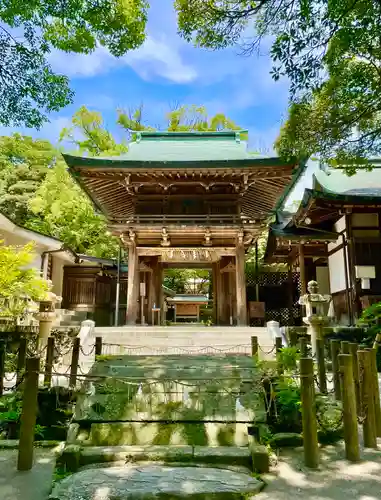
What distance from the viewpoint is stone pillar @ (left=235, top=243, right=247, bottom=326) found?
1393cm

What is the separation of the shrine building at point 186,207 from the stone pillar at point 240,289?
0.04 m

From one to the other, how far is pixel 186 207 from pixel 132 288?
13.2 ft

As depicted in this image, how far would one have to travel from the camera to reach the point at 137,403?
577 centimetres

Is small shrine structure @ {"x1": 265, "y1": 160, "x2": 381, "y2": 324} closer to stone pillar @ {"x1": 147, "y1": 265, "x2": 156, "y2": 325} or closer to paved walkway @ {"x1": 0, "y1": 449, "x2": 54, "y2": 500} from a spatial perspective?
stone pillar @ {"x1": 147, "y1": 265, "x2": 156, "y2": 325}

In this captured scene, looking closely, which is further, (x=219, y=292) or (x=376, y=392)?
(x=219, y=292)

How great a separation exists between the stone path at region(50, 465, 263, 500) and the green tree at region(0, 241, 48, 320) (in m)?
6.85

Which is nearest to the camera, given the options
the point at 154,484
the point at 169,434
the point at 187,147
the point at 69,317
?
the point at 154,484

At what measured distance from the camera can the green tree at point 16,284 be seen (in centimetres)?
963

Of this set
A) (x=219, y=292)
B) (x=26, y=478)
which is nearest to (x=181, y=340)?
(x=219, y=292)

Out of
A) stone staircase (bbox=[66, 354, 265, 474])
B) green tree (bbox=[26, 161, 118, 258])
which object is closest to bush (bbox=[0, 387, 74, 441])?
stone staircase (bbox=[66, 354, 265, 474])

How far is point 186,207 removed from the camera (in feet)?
50.7

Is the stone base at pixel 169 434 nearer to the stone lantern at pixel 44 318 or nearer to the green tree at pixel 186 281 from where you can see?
the stone lantern at pixel 44 318

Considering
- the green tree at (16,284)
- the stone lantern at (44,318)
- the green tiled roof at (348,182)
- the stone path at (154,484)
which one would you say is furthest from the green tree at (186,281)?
the stone path at (154,484)

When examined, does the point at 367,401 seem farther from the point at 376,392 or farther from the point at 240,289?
the point at 240,289
